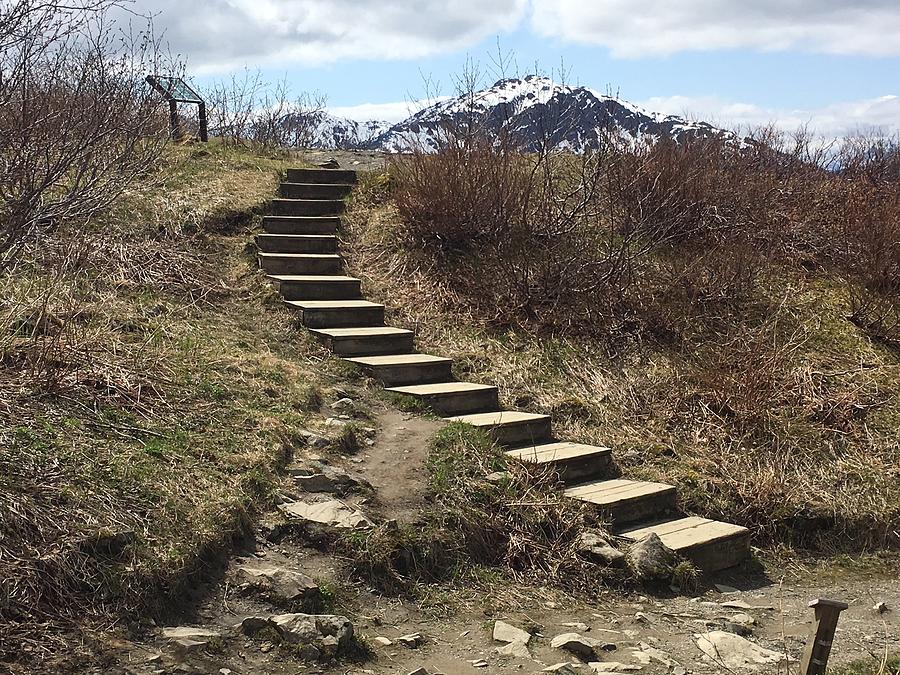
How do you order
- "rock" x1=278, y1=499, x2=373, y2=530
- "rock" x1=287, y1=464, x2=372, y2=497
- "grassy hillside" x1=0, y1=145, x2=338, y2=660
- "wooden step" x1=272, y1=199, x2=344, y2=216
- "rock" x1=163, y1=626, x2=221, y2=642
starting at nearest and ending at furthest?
"rock" x1=163, y1=626, x2=221, y2=642
"grassy hillside" x1=0, y1=145, x2=338, y2=660
"rock" x1=278, y1=499, x2=373, y2=530
"rock" x1=287, y1=464, x2=372, y2=497
"wooden step" x1=272, y1=199, x2=344, y2=216

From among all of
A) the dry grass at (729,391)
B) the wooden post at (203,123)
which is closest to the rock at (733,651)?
the dry grass at (729,391)

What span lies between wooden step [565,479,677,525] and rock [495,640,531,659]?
182 cm

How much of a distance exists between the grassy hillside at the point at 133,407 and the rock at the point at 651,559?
2.51 metres

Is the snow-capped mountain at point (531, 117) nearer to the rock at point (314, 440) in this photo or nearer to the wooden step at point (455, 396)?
the wooden step at point (455, 396)

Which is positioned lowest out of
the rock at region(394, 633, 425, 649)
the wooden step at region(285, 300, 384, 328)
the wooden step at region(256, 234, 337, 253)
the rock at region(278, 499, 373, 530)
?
the rock at region(394, 633, 425, 649)

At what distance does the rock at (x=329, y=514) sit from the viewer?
5.45 meters

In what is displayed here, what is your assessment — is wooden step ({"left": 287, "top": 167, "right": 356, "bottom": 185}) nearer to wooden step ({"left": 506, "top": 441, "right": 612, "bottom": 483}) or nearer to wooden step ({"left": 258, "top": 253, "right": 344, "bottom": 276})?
wooden step ({"left": 258, "top": 253, "right": 344, "bottom": 276})

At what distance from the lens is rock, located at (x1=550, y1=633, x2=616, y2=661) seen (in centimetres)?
478

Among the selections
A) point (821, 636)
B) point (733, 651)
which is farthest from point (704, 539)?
point (821, 636)

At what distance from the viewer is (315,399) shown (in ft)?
23.9

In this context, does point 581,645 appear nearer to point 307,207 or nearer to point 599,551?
point 599,551

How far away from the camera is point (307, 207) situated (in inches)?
436

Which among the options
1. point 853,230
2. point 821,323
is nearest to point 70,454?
point 821,323

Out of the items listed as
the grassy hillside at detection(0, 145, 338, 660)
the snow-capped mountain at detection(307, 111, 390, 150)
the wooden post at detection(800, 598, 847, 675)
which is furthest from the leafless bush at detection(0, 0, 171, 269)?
the snow-capped mountain at detection(307, 111, 390, 150)
